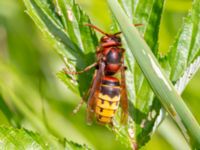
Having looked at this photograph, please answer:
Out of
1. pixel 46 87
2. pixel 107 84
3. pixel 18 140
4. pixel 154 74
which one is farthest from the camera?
pixel 46 87

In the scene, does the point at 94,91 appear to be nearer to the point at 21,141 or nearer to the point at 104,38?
the point at 104,38

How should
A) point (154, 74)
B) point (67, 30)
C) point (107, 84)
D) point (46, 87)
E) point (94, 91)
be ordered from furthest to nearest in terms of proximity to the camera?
point (46, 87)
point (107, 84)
point (94, 91)
point (67, 30)
point (154, 74)

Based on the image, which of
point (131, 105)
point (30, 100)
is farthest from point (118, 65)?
point (30, 100)

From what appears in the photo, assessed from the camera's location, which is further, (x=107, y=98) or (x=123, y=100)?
(x=107, y=98)

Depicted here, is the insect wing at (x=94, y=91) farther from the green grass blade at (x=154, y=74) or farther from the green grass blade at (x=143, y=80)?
the green grass blade at (x=154, y=74)

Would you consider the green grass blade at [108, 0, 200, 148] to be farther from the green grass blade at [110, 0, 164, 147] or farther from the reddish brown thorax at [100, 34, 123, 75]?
the reddish brown thorax at [100, 34, 123, 75]

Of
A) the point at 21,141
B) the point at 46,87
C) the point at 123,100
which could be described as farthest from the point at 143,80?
the point at 46,87

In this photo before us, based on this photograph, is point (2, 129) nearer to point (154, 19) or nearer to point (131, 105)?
point (131, 105)
